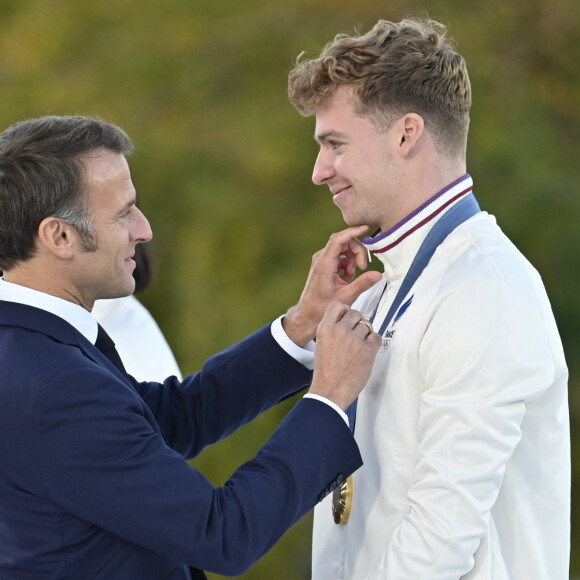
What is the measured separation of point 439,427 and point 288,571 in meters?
2.94

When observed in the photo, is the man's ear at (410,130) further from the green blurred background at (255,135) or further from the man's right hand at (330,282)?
the green blurred background at (255,135)

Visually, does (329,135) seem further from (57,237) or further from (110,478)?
(110,478)

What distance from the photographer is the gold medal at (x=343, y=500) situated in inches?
79.0

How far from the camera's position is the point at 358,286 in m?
2.18

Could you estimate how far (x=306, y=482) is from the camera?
1.81m

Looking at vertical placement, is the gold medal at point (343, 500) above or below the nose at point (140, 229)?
below

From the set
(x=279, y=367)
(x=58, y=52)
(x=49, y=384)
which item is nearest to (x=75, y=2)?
(x=58, y=52)

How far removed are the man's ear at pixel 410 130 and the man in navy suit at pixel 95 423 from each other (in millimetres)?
351

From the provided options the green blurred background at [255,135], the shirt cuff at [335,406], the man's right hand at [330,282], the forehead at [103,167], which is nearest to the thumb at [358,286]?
the man's right hand at [330,282]

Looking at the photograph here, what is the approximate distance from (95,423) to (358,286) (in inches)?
27.4

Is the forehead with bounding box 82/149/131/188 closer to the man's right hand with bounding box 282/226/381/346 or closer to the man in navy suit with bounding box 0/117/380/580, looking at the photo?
the man in navy suit with bounding box 0/117/380/580

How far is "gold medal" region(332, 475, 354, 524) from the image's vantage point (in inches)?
79.0

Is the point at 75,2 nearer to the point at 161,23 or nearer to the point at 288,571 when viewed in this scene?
the point at 161,23

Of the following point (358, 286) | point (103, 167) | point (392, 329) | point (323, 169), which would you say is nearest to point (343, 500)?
point (392, 329)
